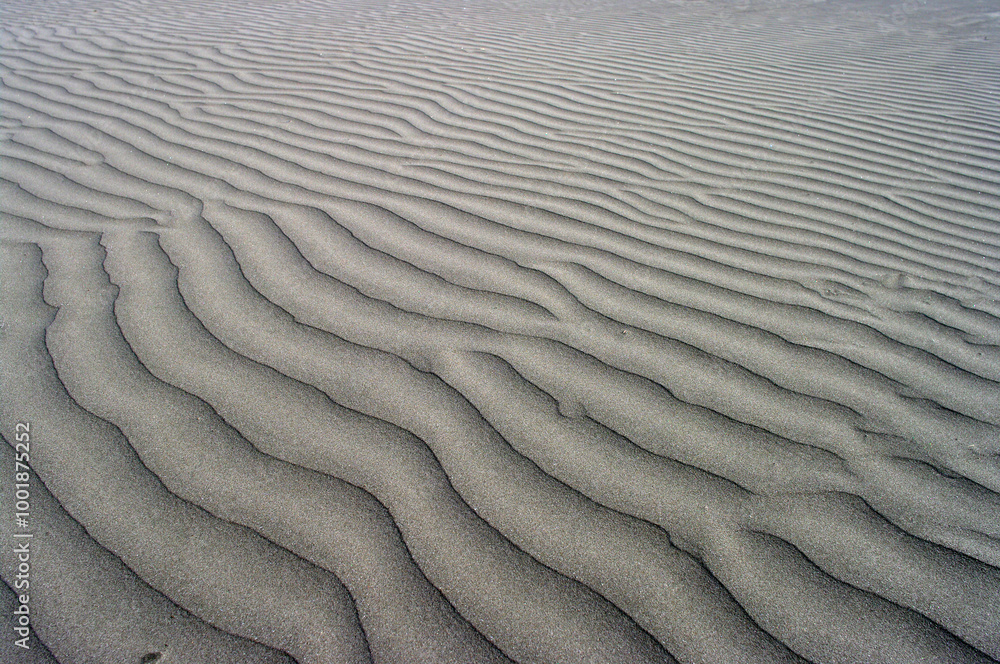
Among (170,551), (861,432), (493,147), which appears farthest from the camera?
(493,147)

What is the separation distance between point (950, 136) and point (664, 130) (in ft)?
5.62

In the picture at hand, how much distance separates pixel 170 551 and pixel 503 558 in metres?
0.71

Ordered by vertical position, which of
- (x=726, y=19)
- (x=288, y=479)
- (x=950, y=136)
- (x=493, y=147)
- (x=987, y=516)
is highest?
(x=726, y=19)

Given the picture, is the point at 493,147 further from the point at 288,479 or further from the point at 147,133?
the point at 288,479

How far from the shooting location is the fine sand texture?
4.60ft

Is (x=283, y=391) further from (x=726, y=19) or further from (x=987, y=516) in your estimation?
(x=726, y=19)

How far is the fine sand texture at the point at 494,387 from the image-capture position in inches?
A: 55.2

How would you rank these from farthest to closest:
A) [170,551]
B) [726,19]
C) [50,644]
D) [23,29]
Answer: [726,19] < [23,29] < [170,551] < [50,644]

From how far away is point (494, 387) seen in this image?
1958 millimetres

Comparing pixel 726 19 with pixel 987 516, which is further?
pixel 726 19

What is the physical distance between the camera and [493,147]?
12.2 ft

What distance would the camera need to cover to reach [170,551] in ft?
4.85

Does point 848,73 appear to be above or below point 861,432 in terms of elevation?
above

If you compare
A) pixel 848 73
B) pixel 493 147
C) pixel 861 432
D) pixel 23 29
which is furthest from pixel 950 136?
pixel 23 29
